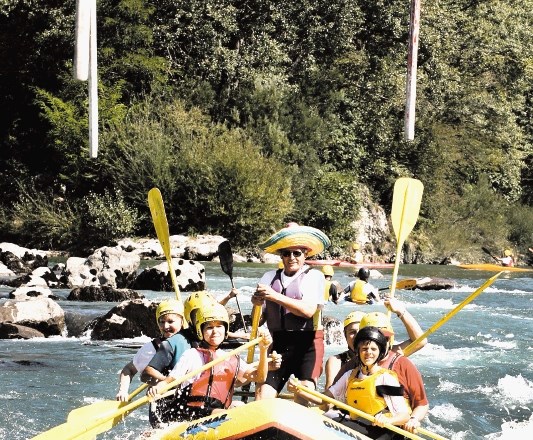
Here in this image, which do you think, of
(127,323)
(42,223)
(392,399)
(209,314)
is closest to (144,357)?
(209,314)

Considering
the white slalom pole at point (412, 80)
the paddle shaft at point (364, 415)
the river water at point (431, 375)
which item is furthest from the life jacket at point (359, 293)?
the paddle shaft at point (364, 415)

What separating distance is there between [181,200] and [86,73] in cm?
2008

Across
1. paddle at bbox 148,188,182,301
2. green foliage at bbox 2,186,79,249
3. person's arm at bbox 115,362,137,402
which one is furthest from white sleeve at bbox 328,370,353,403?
green foliage at bbox 2,186,79,249

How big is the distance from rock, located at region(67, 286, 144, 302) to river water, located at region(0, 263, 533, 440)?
569 millimetres

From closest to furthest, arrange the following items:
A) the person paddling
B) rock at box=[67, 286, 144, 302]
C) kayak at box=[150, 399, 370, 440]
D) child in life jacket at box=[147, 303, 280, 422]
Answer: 1. kayak at box=[150, 399, 370, 440]
2. child in life jacket at box=[147, 303, 280, 422]
3. the person paddling
4. rock at box=[67, 286, 144, 302]

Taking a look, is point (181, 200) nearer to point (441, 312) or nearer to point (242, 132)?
point (242, 132)

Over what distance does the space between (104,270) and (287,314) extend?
12422 millimetres

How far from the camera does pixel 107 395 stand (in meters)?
10.5

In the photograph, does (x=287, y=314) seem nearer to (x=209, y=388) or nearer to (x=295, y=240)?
(x=295, y=240)

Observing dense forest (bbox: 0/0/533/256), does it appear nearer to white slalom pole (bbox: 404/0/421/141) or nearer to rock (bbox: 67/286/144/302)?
rock (bbox: 67/286/144/302)

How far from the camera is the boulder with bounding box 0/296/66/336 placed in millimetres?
13766

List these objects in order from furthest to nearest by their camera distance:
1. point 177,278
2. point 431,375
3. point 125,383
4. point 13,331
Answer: point 177,278, point 13,331, point 431,375, point 125,383

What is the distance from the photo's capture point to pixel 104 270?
19203mm

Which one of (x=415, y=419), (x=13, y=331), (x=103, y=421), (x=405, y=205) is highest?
(x=405, y=205)
